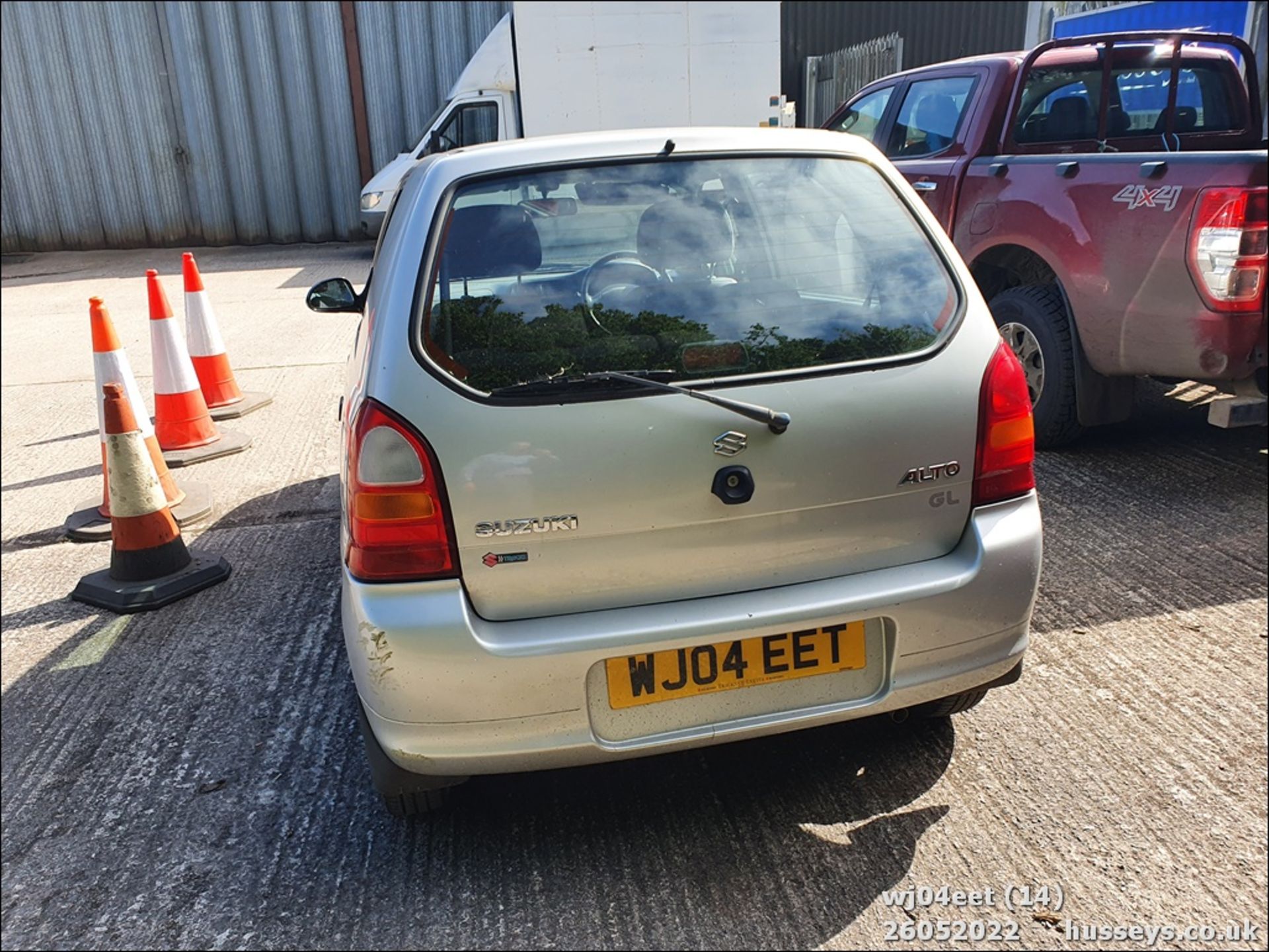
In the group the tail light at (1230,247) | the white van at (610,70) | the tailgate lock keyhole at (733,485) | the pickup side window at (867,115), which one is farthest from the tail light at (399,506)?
the white van at (610,70)

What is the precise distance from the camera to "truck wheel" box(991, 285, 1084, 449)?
4.61 m

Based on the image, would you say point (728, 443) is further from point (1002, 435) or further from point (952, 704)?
point (952, 704)

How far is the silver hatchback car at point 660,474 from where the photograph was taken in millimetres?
2025

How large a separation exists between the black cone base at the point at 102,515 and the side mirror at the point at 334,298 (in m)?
1.22

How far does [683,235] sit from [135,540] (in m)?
2.53

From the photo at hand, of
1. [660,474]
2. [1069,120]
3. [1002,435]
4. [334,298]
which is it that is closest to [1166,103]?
[1069,120]

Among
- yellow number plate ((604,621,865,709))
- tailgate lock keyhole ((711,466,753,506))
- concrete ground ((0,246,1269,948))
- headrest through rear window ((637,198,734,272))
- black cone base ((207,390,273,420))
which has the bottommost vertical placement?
black cone base ((207,390,273,420))

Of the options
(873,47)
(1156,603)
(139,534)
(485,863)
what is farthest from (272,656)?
(873,47)

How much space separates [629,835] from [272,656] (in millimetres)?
1494

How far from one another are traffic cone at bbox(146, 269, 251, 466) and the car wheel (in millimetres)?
4048

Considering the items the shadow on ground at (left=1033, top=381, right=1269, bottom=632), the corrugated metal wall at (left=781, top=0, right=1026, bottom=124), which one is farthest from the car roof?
the corrugated metal wall at (left=781, top=0, right=1026, bottom=124)

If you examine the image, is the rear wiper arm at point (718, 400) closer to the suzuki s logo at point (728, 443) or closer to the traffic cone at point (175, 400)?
the suzuki s logo at point (728, 443)

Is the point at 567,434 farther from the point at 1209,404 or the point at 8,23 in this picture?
the point at 8,23

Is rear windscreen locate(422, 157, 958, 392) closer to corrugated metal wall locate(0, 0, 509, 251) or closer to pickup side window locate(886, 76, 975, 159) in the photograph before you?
pickup side window locate(886, 76, 975, 159)
